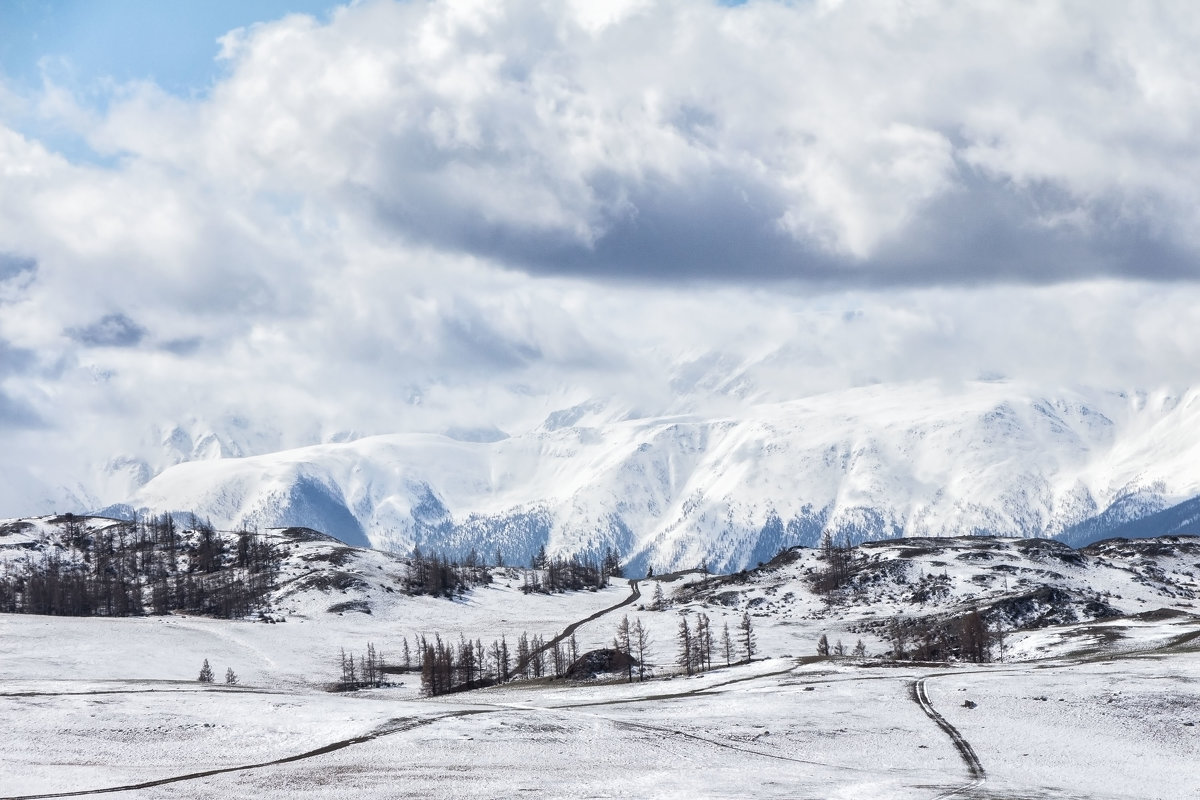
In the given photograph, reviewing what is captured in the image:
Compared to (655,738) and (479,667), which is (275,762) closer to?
(655,738)

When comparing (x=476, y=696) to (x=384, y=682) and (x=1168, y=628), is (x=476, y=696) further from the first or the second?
(x=1168, y=628)

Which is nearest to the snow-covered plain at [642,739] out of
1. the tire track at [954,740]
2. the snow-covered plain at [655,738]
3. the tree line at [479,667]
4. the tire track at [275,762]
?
the snow-covered plain at [655,738]

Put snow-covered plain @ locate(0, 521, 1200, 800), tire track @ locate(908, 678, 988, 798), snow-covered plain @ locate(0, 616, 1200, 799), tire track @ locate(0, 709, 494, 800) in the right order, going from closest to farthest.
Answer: tire track @ locate(0, 709, 494, 800)
snow-covered plain @ locate(0, 521, 1200, 800)
snow-covered plain @ locate(0, 616, 1200, 799)
tire track @ locate(908, 678, 988, 798)

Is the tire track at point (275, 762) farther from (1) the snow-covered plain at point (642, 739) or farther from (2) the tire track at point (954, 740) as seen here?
(2) the tire track at point (954, 740)

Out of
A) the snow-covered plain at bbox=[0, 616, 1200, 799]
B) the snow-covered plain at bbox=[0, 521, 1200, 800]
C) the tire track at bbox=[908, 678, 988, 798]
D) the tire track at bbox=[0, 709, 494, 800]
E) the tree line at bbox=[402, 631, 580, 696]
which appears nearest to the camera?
the tire track at bbox=[0, 709, 494, 800]

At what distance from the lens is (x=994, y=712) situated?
9631 centimetres

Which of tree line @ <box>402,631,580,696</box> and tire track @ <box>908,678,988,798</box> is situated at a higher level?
tree line @ <box>402,631,580,696</box>

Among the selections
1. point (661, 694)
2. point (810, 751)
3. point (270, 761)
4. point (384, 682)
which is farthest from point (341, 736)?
Result: point (384, 682)

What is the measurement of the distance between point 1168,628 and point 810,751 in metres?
93.6

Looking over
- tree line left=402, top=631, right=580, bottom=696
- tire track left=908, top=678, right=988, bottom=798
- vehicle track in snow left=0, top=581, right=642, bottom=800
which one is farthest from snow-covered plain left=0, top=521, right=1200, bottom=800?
tree line left=402, top=631, right=580, bottom=696

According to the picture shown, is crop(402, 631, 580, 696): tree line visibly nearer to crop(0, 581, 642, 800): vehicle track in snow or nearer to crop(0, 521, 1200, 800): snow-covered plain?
crop(0, 521, 1200, 800): snow-covered plain

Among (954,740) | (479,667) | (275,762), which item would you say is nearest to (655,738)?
(954,740)

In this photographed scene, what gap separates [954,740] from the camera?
282 feet

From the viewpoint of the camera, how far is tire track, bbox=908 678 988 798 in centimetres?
7122
